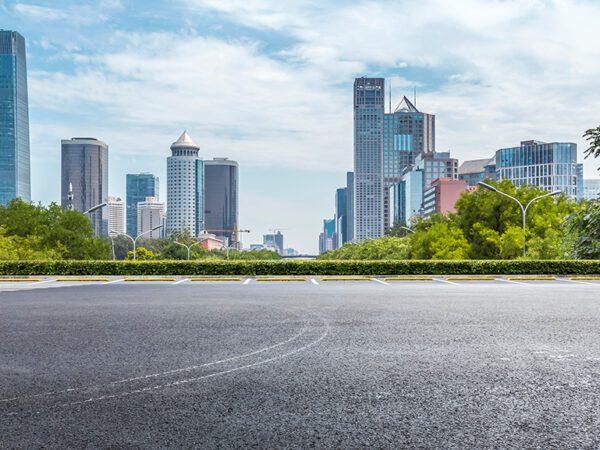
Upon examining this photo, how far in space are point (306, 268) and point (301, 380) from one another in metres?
24.5

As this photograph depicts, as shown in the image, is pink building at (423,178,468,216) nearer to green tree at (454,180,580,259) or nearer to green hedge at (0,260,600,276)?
green tree at (454,180,580,259)

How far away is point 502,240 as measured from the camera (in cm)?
4184

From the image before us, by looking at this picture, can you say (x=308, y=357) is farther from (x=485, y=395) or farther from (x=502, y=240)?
(x=502, y=240)

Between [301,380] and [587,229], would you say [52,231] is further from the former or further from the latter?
[301,380]

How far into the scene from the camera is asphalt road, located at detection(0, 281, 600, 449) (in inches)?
176

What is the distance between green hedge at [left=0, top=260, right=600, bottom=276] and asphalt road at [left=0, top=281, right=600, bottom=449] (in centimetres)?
1850

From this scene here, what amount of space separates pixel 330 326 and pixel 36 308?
24.8 feet

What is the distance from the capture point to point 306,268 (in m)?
30.6

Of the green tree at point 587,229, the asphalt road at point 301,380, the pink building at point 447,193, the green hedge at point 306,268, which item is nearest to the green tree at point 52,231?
the green hedge at point 306,268

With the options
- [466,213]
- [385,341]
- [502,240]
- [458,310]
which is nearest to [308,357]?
[385,341]

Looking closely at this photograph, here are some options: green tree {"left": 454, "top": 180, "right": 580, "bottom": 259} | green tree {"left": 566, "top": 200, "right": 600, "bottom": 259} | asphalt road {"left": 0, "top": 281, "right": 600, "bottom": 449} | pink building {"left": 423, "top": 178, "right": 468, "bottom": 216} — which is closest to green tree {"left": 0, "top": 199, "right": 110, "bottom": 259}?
green tree {"left": 454, "top": 180, "right": 580, "bottom": 259}

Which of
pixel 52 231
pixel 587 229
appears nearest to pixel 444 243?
pixel 587 229

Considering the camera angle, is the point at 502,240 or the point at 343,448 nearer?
the point at 343,448

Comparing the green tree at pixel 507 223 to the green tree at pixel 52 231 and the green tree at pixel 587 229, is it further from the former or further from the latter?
the green tree at pixel 52 231
